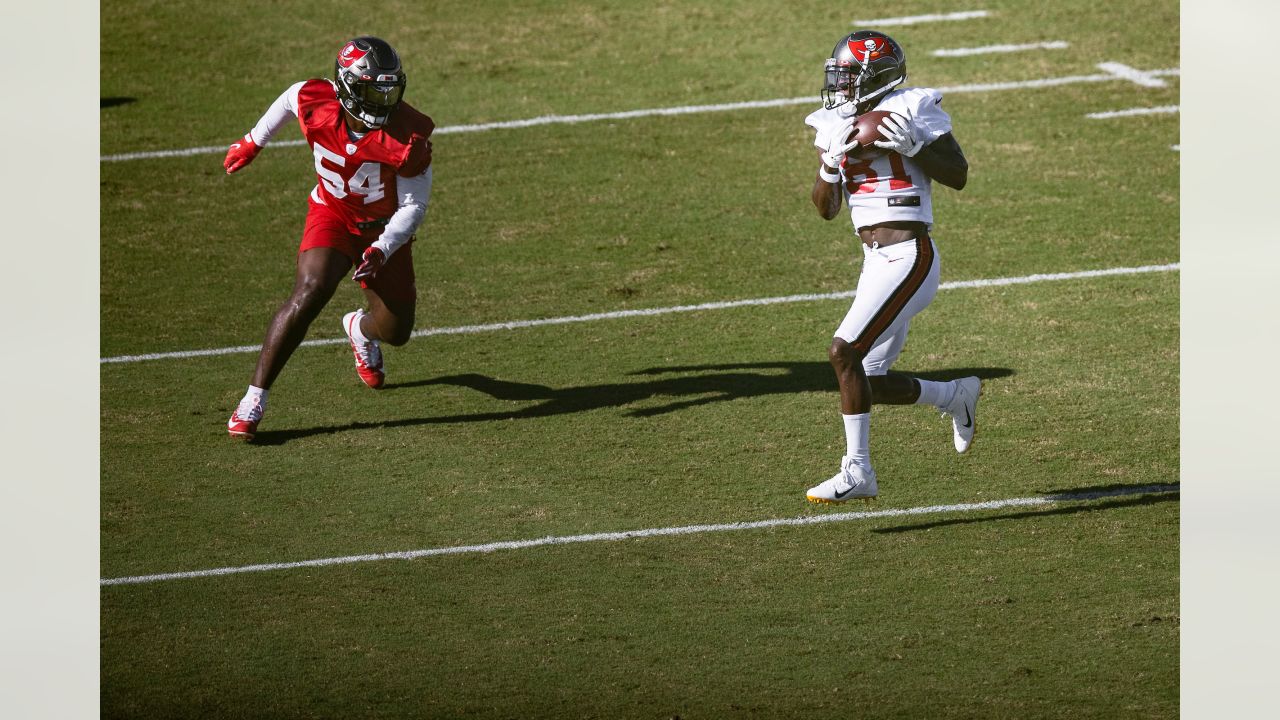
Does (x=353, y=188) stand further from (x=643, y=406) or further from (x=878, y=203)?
(x=878, y=203)

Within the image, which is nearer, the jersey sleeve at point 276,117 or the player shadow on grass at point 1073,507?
the player shadow on grass at point 1073,507

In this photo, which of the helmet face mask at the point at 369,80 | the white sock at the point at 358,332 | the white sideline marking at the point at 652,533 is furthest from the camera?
the white sock at the point at 358,332

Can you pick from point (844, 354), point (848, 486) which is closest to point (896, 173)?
point (844, 354)

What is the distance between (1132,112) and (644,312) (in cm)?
445

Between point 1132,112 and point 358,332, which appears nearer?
point 358,332

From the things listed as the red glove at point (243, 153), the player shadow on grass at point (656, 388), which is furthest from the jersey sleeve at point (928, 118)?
the red glove at point (243, 153)

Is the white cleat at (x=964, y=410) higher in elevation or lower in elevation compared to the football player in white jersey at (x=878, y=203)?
lower

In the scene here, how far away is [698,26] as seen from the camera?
45.6 ft

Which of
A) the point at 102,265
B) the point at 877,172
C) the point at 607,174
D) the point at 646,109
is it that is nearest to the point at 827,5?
the point at 646,109

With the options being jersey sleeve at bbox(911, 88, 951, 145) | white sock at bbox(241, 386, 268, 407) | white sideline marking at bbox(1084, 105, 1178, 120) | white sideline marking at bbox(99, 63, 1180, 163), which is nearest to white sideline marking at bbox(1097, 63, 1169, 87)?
white sideline marking at bbox(99, 63, 1180, 163)

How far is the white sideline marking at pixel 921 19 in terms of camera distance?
13.6m

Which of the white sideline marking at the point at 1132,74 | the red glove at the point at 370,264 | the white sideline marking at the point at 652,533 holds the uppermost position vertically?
the white sideline marking at the point at 1132,74

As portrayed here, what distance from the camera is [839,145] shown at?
695 cm

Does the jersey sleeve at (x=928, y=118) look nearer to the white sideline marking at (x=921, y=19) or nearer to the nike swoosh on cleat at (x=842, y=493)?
the nike swoosh on cleat at (x=842, y=493)
